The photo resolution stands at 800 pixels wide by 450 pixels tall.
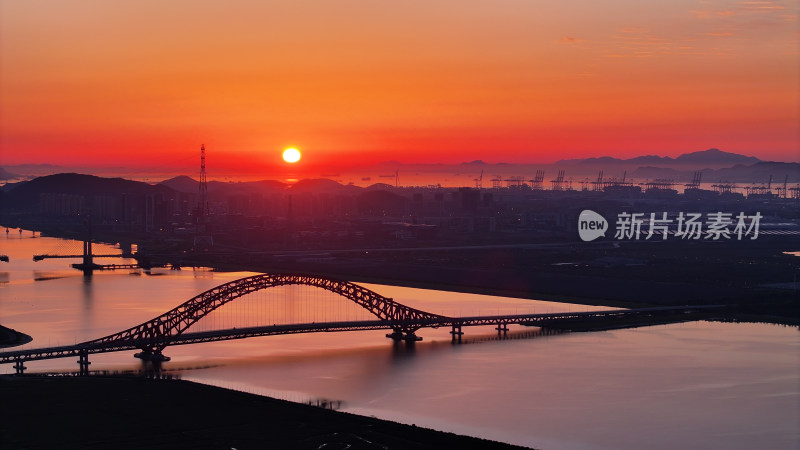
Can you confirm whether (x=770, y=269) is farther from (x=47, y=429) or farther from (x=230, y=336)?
(x=47, y=429)

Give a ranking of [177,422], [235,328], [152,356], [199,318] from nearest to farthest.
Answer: [177,422] < [152,356] < [235,328] < [199,318]

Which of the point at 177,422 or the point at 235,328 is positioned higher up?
the point at 235,328

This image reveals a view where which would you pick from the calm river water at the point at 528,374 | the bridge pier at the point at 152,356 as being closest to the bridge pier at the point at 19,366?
the calm river water at the point at 528,374

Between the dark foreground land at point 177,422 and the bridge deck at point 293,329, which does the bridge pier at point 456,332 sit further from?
the dark foreground land at point 177,422

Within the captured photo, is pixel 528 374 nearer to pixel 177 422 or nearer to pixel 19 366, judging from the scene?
pixel 177 422

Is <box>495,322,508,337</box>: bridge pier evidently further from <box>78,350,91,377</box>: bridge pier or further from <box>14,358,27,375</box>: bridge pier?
<box>14,358,27,375</box>: bridge pier

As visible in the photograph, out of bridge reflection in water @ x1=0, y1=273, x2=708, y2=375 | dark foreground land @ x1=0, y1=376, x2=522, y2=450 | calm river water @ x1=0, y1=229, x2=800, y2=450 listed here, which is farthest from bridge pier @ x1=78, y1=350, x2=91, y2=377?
dark foreground land @ x1=0, y1=376, x2=522, y2=450

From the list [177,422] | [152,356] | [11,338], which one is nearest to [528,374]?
[152,356]
